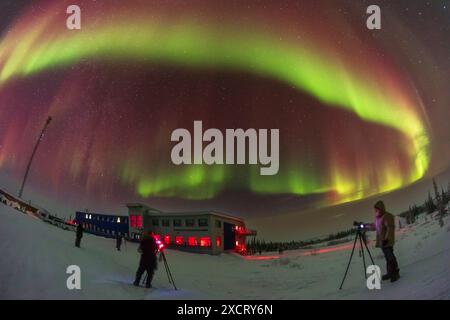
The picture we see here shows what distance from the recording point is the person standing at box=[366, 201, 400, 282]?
458 cm

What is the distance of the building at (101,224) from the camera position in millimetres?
4758

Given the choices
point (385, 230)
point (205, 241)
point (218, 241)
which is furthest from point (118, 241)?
point (385, 230)

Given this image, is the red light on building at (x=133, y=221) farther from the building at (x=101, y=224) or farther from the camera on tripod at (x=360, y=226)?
the camera on tripod at (x=360, y=226)

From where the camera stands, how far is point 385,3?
4848 mm

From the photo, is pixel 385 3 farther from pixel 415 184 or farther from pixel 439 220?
pixel 439 220

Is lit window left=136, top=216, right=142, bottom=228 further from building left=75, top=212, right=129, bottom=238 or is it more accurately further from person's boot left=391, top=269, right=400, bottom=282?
person's boot left=391, top=269, right=400, bottom=282

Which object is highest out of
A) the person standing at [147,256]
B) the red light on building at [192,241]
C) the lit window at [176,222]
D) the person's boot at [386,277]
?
the lit window at [176,222]

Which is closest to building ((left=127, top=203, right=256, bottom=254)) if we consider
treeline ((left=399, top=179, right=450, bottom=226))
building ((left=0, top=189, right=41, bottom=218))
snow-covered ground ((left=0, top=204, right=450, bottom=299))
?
snow-covered ground ((left=0, top=204, right=450, bottom=299))

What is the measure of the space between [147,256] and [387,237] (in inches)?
91.6

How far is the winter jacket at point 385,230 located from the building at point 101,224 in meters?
2.47

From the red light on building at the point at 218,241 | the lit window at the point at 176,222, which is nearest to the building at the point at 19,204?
the lit window at the point at 176,222

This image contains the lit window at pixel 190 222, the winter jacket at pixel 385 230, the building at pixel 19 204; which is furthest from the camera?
the building at pixel 19 204

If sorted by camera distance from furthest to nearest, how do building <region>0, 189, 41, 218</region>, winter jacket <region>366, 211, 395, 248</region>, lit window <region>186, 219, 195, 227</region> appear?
building <region>0, 189, 41, 218</region> → lit window <region>186, 219, 195, 227</region> → winter jacket <region>366, 211, 395, 248</region>

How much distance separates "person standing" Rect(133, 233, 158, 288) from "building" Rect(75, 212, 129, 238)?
0.23 meters
